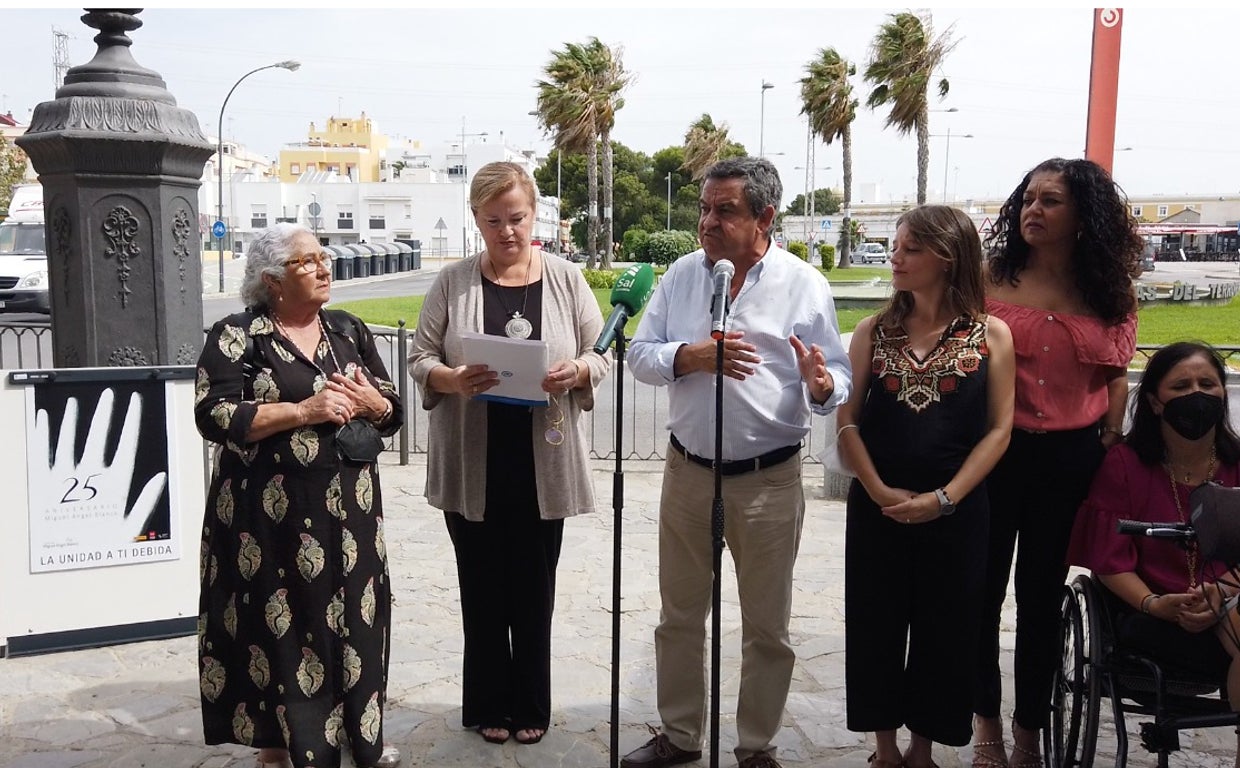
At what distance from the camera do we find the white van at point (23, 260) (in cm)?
1741

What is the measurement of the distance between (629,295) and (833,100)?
135 feet

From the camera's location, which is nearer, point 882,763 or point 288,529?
point 288,529

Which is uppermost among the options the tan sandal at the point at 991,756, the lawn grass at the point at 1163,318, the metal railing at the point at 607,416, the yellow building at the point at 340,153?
the yellow building at the point at 340,153

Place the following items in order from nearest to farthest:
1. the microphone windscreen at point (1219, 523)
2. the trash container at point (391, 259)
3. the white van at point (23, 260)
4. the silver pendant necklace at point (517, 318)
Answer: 1. the microphone windscreen at point (1219, 523)
2. the silver pendant necklace at point (517, 318)
3. the white van at point (23, 260)
4. the trash container at point (391, 259)

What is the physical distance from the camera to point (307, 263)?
3.21 metres

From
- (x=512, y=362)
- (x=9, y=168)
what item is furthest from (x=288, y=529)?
(x=9, y=168)

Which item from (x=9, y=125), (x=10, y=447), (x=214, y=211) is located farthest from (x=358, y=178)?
(x=10, y=447)

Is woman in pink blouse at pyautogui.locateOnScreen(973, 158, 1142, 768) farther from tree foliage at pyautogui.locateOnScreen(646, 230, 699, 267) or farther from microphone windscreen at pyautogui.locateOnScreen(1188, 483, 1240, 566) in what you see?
tree foliage at pyautogui.locateOnScreen(646, 230, 699, 267)

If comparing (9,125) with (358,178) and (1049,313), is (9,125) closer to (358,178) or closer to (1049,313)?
(358,178)

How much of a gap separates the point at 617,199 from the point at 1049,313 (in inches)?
2744

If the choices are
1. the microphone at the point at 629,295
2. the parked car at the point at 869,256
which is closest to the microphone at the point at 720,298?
the microphone at the point at 629,295

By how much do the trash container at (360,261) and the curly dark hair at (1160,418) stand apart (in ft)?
133

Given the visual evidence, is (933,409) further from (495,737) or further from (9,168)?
(9,168)

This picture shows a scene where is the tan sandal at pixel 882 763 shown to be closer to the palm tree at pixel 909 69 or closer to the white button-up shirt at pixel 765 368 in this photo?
the white button-up shirt at pixel 765 368
